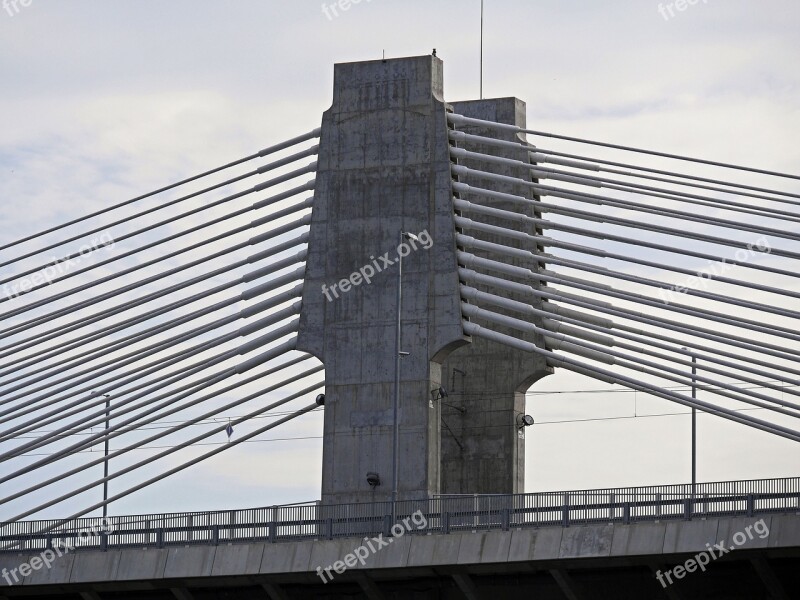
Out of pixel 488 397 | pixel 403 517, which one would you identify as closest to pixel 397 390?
pixel 403 517

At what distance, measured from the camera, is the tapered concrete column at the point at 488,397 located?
222 feet

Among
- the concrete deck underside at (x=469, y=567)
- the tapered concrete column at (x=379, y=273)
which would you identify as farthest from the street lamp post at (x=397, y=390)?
the concrete deck underside at (x=469, y=567)

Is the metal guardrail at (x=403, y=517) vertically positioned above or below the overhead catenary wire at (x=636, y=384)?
below

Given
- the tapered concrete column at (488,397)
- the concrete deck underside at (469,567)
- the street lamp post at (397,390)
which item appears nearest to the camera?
the concrete deck underside at (469,567)

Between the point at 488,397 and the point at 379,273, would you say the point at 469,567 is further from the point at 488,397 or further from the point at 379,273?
the point at 488,397

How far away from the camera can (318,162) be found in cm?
6262

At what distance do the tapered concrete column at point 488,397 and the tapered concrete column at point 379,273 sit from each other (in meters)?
5.94

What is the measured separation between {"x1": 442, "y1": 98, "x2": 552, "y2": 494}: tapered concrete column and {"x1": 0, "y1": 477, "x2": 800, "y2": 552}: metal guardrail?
38.7 feet

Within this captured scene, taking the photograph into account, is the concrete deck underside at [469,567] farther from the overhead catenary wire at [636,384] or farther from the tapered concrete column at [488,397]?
the tapered concrete column at [488,397]

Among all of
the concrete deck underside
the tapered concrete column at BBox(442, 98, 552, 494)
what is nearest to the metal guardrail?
the concrete deck underside

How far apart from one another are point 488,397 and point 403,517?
52.9ft

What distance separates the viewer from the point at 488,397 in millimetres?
68188

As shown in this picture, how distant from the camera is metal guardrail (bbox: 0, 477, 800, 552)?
48.7 metres

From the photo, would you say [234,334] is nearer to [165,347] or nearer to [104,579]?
[165,347]
